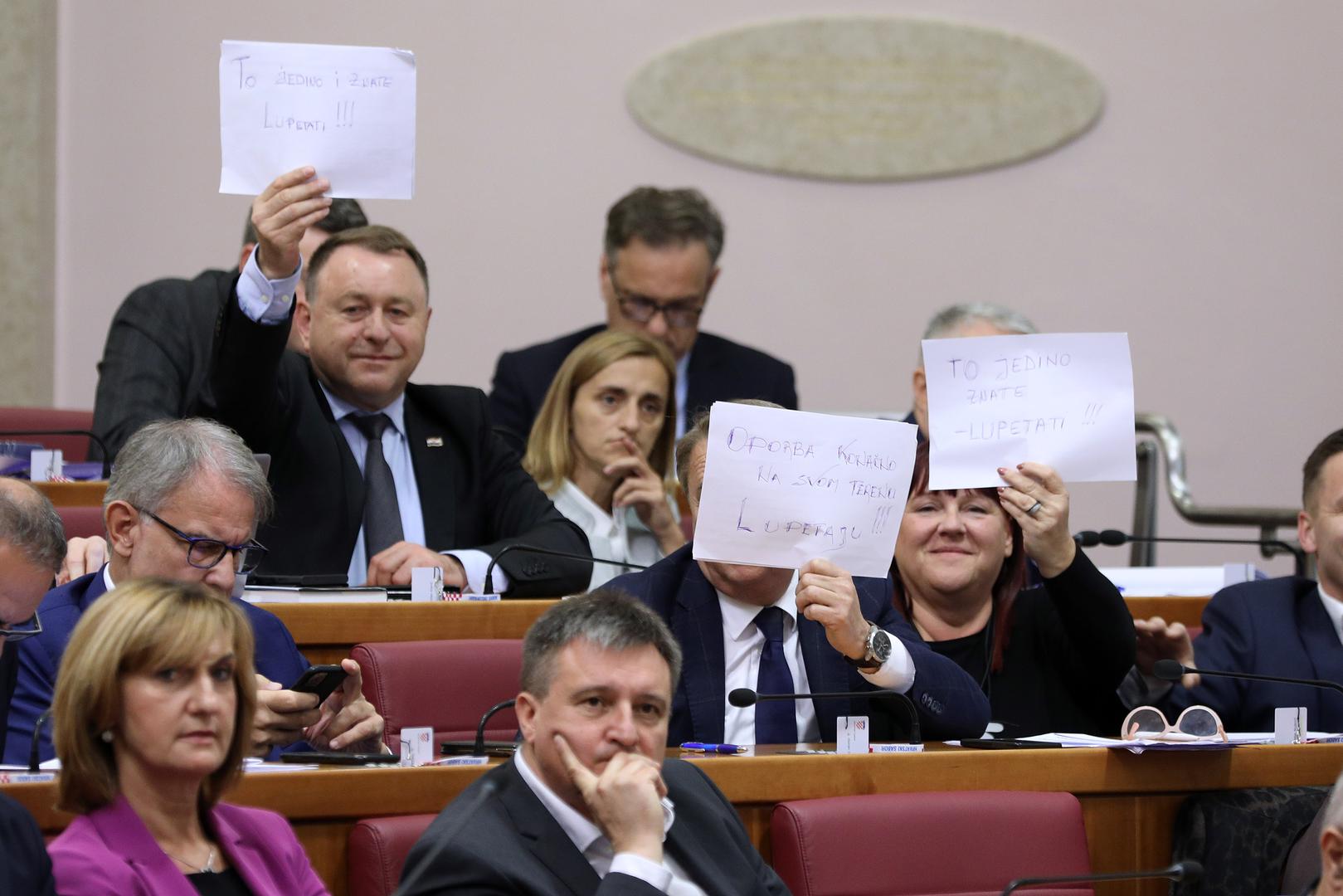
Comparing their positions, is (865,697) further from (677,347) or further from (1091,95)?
(1091,95)

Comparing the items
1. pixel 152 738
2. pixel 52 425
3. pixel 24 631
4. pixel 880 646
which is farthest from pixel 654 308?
pixel 152 738

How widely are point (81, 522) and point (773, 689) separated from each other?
1536 millimetres

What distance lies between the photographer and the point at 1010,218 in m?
6.80

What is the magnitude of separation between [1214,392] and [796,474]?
14.8 ft

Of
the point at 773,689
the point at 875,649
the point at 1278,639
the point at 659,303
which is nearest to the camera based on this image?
the point at 875,649

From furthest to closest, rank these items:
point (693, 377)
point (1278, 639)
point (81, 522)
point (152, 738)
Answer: point (693, 377) < point (81, 522) < point (1278, 639) < point (152, 738)

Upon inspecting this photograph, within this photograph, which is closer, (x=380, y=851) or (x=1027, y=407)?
(x=380, y=851)

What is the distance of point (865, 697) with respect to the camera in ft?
9.93

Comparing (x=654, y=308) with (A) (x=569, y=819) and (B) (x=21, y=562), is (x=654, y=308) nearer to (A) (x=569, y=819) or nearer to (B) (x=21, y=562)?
(B) (x=21, y=562)

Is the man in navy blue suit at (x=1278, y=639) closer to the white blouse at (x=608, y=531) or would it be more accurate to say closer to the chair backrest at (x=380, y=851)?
the white blouse at (x=608, y=531)

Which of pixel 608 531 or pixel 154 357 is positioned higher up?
pixel 154 357

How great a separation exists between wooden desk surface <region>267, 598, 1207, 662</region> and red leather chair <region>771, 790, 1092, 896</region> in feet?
3.31

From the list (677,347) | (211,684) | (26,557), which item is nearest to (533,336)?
(677,347)

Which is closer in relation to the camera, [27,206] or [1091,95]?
[27,206]
